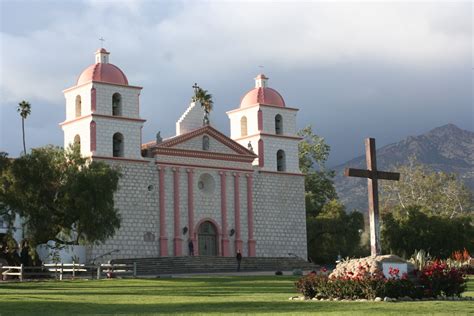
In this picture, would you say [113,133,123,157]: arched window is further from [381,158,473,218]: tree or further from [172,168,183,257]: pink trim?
[381,158,473,218]: tree

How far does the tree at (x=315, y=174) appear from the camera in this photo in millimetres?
82500

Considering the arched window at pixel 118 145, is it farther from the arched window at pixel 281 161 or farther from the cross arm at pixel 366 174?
the cross arm at pixel 366 174

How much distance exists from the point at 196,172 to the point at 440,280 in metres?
38.4

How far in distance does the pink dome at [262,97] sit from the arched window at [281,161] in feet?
11.9

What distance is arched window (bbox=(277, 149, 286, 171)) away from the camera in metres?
68.6

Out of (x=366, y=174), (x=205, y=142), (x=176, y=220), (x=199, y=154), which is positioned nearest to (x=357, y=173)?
(x=366, y=174)

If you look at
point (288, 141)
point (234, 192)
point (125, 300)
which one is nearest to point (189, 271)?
point (234, 192)

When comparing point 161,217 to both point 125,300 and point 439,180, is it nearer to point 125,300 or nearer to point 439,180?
point 125,300

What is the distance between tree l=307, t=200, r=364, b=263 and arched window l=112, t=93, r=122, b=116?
20.8 metres

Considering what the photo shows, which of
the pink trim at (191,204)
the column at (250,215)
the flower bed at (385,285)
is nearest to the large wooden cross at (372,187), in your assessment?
the flower bed at (385,285)

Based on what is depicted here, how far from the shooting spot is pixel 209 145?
63875mm

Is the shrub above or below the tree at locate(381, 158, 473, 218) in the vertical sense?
below

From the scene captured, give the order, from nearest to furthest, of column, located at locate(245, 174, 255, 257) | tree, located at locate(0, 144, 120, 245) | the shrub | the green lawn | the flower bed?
the green lawn → the flower bed → the shrub → tree, located at locate(0, 144, 120, 245) → column, located at locate(245, 174, 255, 257)

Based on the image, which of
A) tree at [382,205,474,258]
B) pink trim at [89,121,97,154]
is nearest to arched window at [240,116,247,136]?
tree at [382,205,474,258]
